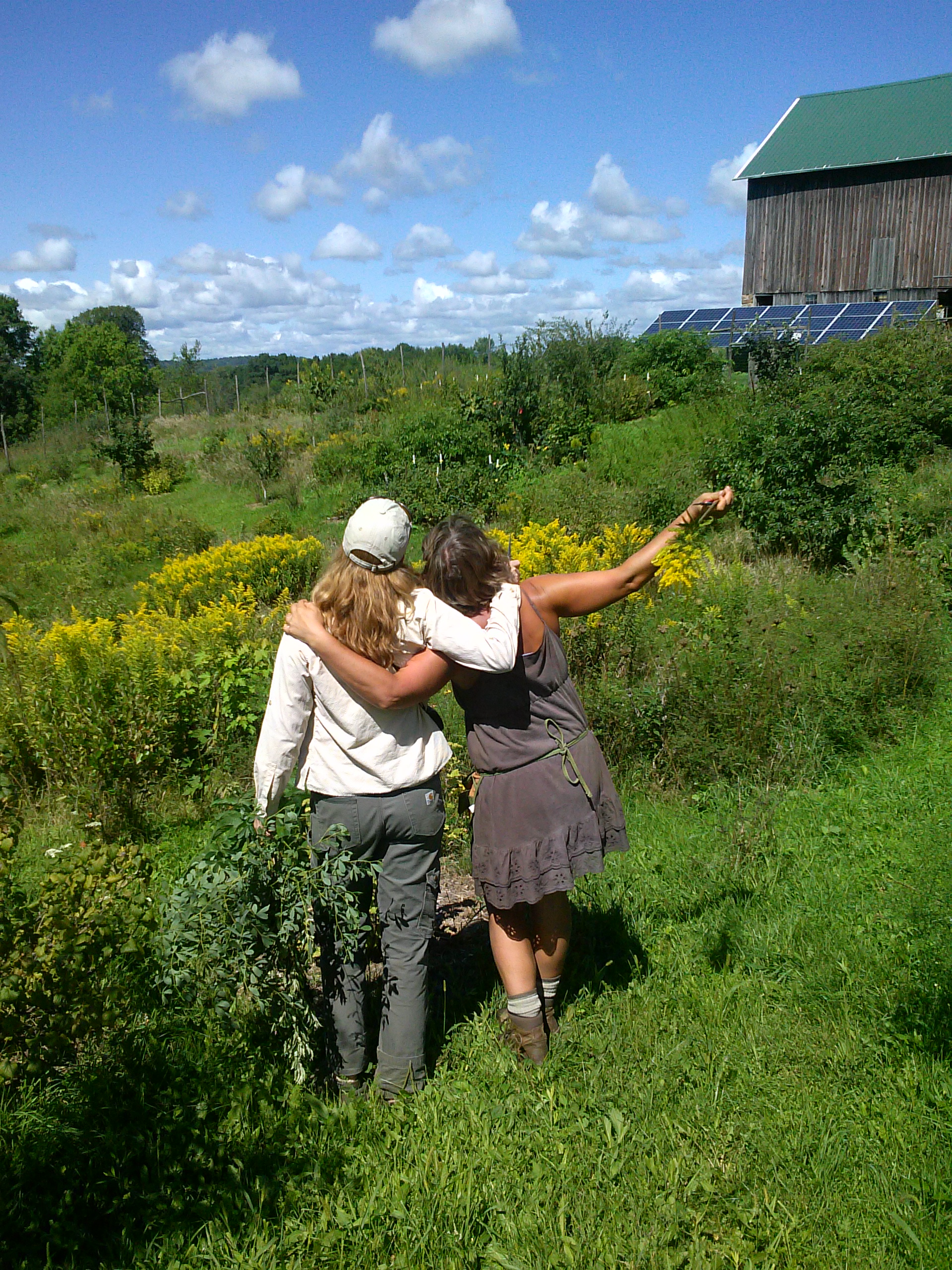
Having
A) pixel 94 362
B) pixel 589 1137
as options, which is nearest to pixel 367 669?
pixel 589 1137

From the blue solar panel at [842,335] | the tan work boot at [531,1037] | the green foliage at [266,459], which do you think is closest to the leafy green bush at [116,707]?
the tan work boot at [531,1037]

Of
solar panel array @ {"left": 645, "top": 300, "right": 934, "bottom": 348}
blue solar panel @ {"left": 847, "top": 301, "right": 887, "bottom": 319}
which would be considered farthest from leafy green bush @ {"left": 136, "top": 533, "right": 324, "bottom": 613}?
blue solar panel @ {"left": 847, "top": 301, "right": 887, "bottom": 319}

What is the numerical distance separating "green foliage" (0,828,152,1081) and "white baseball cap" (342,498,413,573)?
127 cm

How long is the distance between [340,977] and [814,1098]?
1464 mm

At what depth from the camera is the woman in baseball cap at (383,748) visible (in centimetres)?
255

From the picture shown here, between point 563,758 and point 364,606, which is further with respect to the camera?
point 563,758

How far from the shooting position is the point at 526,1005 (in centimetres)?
291

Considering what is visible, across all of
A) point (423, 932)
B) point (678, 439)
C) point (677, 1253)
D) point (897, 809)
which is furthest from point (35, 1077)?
point (678, 439)

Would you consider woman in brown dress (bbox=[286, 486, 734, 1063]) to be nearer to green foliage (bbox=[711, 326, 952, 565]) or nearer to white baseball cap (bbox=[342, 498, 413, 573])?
white baseball cap (bbox=[342, 498, 413, 573])

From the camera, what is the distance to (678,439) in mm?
14273

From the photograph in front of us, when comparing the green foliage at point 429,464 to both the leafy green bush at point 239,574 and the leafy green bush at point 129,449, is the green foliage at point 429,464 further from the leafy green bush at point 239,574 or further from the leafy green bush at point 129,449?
the leafy green bush at point 129,449

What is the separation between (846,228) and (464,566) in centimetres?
2716

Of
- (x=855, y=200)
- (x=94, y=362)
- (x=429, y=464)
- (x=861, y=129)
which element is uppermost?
(x=861, y=129)

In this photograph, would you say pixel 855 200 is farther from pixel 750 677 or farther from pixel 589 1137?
pixel 589 1137
